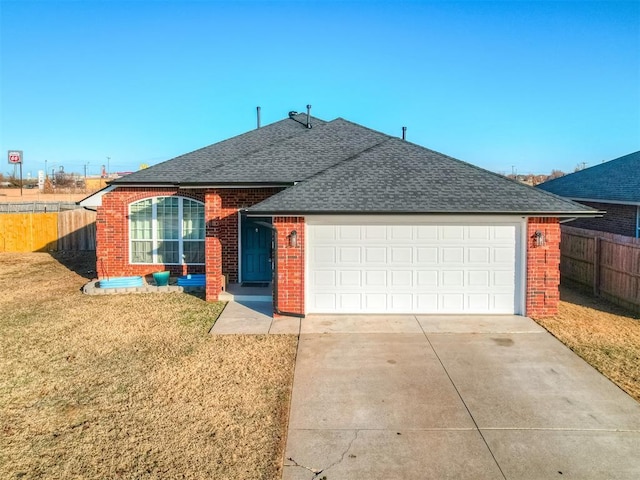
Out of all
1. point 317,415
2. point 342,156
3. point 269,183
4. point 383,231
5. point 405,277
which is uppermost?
point 342,156

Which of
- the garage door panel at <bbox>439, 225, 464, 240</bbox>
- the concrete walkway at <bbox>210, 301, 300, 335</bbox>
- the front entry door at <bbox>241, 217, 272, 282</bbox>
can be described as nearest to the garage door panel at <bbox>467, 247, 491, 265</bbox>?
the garage door panel at <bbox>439, 225, 464, 240</bbox>

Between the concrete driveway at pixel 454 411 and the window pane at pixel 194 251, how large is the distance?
6452mm

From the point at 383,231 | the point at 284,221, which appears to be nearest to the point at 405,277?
the point at 383,231

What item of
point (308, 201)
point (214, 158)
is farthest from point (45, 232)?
point (308, 201)

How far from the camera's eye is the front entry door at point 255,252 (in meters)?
14.0

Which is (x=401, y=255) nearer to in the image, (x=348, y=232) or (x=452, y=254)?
(x=452, y=254)

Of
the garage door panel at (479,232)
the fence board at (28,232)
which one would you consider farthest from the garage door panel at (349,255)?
the fence board at (28,232)

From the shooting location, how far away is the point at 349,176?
12242mm

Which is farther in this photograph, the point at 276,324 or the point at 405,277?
the point at 405,277

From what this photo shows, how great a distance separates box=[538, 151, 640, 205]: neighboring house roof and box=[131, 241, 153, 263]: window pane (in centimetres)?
1542

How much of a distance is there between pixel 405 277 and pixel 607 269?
244 inches

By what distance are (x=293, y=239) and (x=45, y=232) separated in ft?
58.9

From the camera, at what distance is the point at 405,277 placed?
1115 cm

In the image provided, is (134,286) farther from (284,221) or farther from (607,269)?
(607,269)
